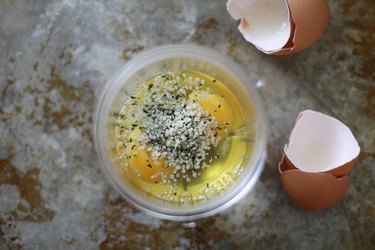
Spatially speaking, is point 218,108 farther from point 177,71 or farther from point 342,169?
point 342,169

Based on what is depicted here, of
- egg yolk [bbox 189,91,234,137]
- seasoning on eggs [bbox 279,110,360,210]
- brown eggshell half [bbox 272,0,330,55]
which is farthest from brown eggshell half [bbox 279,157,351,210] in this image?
brown eggshell half [bbox 272,0,330,55]

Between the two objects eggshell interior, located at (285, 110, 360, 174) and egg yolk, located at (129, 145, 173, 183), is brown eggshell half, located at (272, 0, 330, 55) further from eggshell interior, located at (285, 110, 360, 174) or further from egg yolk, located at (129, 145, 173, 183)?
egg yolk, located at (129, 145, 173, 183)

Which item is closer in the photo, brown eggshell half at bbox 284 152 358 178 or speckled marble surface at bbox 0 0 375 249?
brown eggshell half at bbox 284 152 358 178

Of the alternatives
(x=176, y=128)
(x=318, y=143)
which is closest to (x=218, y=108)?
(x=176, y=128)

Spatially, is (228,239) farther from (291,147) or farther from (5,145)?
(5,145)

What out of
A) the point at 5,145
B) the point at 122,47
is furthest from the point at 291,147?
the point at 5,145

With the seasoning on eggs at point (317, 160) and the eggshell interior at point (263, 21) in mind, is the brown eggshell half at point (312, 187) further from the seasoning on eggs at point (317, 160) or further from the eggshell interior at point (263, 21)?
the eggshell interior at point (263, 21)
